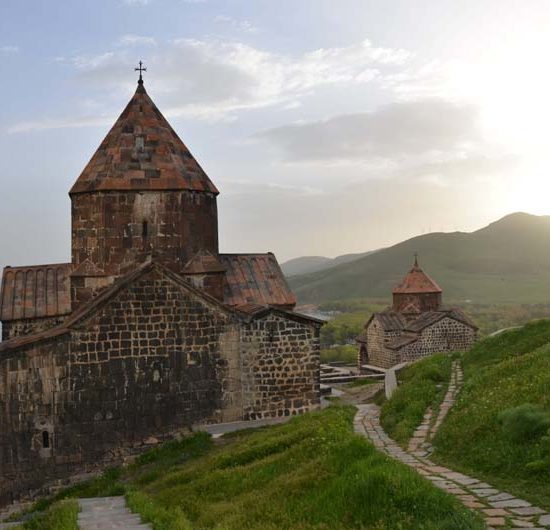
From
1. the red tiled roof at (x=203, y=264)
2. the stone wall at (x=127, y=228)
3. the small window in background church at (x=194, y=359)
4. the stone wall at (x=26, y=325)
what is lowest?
the small window in background church at (x=194, y=359)

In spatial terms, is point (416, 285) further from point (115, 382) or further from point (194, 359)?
point (115, 382)

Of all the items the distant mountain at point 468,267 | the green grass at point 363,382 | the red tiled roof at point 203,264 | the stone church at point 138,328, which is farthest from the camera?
the distant mountain at point 468,267

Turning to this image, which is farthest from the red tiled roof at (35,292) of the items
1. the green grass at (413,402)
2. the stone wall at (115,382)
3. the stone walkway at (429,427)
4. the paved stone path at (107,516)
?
the stone walkway at (429,427)

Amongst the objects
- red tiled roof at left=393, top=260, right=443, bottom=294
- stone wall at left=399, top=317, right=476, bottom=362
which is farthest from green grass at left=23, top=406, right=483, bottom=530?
red tiled roof at left=393, top=260, right=443, bottom=294

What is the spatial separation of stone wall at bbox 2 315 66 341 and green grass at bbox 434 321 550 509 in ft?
29.6

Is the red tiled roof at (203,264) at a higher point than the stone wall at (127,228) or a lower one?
lower

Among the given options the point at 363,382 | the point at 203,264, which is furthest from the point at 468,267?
the point at 203,264

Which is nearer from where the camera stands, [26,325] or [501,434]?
[501,434]

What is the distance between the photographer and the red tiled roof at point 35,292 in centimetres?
1478

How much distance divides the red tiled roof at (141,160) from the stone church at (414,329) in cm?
1891

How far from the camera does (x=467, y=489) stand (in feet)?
21.3

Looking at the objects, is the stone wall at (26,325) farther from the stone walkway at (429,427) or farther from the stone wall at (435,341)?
the stone wall at (435,341)

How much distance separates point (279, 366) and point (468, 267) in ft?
414

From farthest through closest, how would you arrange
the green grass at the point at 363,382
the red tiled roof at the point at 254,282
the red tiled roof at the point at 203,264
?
the green grass at the point at 363,382, the red tiled roof at the point at 254,282, the red tiled roof at the point at 203,264
